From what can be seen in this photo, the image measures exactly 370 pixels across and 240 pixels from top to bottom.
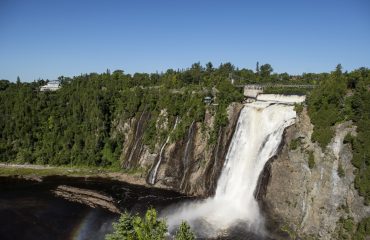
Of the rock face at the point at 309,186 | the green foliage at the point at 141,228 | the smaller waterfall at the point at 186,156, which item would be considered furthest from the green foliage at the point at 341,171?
the smaller waterfall at the point at 186,156

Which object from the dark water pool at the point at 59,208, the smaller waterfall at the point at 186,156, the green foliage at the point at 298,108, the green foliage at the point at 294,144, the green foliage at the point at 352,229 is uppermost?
the green foliage at the point at 298,108

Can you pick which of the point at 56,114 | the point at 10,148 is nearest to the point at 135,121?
the point at 56,114

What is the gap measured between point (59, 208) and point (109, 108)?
4453 centimetres

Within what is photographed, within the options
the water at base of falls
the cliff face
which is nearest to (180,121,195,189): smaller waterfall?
the cliff face

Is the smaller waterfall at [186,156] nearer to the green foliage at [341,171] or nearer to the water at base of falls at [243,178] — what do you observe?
the water at base of falls at [243,178]

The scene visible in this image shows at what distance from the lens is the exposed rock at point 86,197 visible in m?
66.6

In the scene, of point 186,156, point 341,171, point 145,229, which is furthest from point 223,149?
point 145,229

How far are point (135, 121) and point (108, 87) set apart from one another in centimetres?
2457

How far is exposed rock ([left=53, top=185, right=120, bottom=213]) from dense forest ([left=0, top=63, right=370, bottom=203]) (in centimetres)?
1934

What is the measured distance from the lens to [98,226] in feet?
188

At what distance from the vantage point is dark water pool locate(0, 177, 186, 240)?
55.8 m

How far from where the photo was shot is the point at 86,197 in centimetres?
7044

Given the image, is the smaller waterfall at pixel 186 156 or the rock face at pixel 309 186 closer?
the rock face at pixel 309 186

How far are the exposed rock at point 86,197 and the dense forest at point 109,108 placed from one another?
1934 cm
